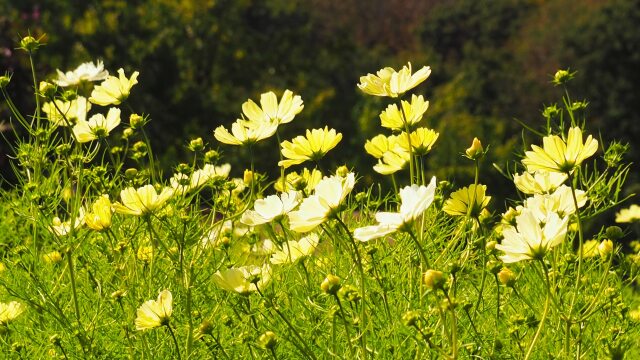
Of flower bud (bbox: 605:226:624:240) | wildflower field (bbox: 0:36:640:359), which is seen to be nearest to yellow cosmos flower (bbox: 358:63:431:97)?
wildflower field (bbox: 0:36:640:359)

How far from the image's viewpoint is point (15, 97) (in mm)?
5238

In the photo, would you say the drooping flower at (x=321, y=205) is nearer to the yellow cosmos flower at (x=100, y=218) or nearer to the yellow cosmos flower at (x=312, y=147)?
the yellow cosmos flower at (x=312, y=147)

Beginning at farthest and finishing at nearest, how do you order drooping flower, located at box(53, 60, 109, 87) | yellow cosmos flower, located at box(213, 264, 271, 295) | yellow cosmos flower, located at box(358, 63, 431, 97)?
1. drooping flower, located at box(53, 60, 109, 87)
2. yellow cosmos flower, located at box(358, 63, 431, 97)
3. yellow cosmos flower, located at box(213, 264, 271, 295)

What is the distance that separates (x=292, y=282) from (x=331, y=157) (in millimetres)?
9599

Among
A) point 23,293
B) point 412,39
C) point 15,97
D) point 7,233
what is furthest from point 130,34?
point 412,39

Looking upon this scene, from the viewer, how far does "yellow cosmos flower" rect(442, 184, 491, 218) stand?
1.44 metres

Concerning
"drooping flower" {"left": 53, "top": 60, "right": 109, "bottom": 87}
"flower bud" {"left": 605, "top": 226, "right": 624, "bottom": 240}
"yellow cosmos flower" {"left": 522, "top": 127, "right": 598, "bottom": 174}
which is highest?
"yellow cosmos flower" {"left": 522, "top": 127, "right": 598, "bottom": 174}

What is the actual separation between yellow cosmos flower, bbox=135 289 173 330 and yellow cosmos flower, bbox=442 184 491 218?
1.40 feet

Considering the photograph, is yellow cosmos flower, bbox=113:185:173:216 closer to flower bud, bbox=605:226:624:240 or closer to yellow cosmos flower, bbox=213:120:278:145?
yellow cosmos flower, bbox=213:120:278:145

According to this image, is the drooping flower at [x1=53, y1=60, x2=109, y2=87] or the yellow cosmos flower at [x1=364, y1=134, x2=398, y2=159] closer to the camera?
the yellow cosmos flower at [x1=364, y1=134, x2=398, y2=159]

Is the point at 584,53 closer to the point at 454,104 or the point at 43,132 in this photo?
the point at 454,104

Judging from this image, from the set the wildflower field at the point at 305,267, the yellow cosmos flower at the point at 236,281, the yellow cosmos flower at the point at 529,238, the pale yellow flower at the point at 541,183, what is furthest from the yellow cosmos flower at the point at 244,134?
the yellow cosmos flower at the point at 529,238

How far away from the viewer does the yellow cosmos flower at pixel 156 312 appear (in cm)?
133

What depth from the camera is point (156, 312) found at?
1.33m
